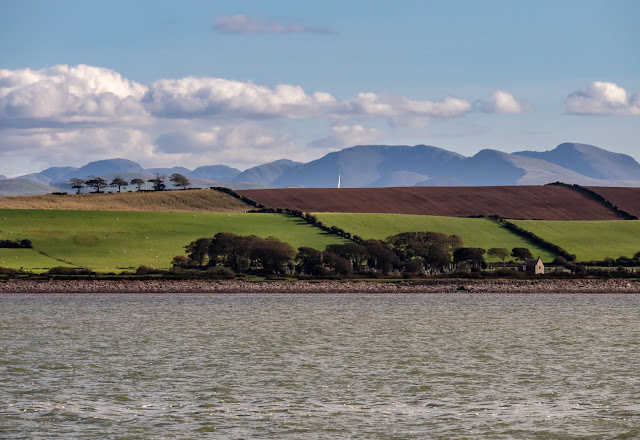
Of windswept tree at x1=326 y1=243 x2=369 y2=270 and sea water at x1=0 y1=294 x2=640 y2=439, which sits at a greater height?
windswept tree at x1=326 y1=243 x2=369 y2=270

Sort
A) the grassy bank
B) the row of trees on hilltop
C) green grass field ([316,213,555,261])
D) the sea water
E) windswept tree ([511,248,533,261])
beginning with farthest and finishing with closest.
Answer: the grassy bank → green grass field ([316,213,555,261]) → windswept tree ([511,248,533,261]) → the row of trees on hilltop → the sea water

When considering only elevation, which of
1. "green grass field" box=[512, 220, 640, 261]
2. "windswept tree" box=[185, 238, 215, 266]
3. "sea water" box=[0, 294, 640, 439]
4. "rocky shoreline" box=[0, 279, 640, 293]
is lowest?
"sea water" box=[0, 294, 640, 439]

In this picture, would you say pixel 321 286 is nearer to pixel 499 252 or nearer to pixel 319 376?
pixel 499 252

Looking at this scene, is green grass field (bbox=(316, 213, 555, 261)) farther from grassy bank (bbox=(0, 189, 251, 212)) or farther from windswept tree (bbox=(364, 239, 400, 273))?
grassy bank (bbox=(0, 189, 251, 212))

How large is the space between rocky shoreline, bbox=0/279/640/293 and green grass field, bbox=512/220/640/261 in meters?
29.0

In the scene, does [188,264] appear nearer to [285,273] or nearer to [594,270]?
[285,273]

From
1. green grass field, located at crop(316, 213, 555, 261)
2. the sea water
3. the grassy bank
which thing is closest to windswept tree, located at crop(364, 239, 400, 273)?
green grass field, located at crop(316, 213, 555, 261)

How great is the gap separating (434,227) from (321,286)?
53264mm

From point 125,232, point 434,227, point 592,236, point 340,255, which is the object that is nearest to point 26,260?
point 125,232

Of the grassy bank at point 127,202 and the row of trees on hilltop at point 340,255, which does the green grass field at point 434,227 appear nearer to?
the row of trees on hilltop at point 340,255

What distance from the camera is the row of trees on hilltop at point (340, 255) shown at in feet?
430

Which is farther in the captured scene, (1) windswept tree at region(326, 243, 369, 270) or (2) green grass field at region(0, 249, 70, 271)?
(1) windswept tree at region(326, 243, 369, 270)

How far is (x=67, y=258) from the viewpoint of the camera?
447 feet

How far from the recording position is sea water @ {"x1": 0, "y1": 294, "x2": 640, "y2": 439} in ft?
86.9
